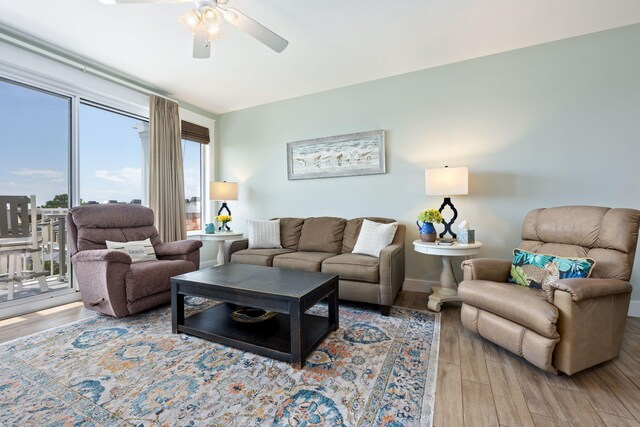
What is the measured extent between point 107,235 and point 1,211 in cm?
84

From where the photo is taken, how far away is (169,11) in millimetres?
2225

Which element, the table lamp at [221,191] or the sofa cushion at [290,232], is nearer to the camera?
the sofa cushion at [290,232]

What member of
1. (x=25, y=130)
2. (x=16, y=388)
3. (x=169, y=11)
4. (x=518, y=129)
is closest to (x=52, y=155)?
(x=25, y=130)

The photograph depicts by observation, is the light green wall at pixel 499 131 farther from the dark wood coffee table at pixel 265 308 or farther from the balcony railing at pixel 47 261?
the balcony railing at pixel 47 261

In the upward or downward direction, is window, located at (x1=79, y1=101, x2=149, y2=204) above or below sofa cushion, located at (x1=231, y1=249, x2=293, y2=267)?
above

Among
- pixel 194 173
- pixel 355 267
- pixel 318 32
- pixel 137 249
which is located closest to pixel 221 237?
pixel 137 249

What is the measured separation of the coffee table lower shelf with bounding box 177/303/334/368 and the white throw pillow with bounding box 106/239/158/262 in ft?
3.52

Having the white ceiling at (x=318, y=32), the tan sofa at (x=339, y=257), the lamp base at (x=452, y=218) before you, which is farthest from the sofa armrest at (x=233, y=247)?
the lamp base at (x=452, y=218)

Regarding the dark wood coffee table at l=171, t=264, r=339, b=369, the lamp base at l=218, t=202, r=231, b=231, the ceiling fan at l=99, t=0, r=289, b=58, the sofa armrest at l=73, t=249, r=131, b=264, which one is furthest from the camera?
the lamp base at l=218, t=202, r=231, b=231

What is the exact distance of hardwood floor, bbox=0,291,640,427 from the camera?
1280 mm

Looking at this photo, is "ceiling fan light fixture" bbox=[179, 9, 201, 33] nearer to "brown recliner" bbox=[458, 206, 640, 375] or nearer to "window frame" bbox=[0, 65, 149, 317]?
"window frame" bbox=[0, 65, 149, 317]

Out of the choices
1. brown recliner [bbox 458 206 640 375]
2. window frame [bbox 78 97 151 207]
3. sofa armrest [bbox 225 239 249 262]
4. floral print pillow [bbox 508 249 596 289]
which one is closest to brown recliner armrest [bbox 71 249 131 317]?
window frame [bbox 78 97 151 207]

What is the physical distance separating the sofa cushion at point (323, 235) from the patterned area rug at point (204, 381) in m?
1.24

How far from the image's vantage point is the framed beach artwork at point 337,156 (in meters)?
3.44
